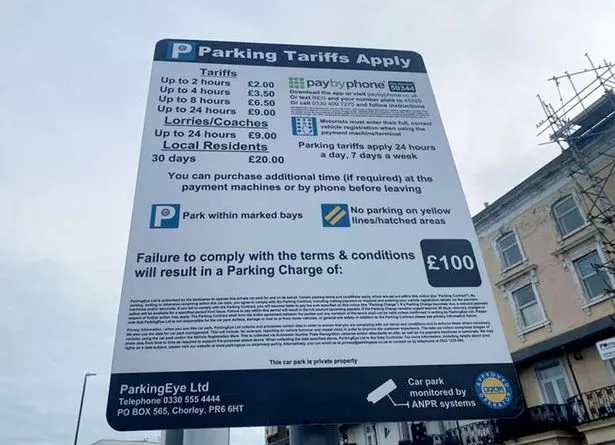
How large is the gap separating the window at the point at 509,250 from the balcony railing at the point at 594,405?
192 inches

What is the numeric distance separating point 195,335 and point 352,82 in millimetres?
2250

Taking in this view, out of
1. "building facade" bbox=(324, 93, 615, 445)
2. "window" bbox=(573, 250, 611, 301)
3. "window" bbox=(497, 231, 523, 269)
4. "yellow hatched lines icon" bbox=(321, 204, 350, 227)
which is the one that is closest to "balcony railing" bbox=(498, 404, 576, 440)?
"building facade" bbox=(324, 93, 615, 445)

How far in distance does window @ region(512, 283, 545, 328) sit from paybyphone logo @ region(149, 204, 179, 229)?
15.8 metres

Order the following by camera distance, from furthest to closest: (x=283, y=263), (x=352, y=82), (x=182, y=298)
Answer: (x=352, y=82) → (x=283, y=263) → (x=182, y=298)

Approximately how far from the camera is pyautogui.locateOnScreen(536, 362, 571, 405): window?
14.7 metres

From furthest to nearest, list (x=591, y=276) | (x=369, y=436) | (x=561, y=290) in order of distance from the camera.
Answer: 1. (x=369, y=436)
2. (x=561, y=290)
3. (x=591, y=276)

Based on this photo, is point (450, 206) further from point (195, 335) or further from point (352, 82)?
point (195, 335)

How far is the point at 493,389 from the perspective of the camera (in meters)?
2.17

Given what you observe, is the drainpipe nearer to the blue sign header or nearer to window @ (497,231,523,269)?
window @ (497,231,523,269)

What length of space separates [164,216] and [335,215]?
0.94m

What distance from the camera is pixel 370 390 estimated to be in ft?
6.93

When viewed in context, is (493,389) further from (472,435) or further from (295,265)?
(472,435)

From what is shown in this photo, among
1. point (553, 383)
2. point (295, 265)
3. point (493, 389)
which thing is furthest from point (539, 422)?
point (295, 265)

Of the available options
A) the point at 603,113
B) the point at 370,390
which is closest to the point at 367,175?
the point at 370,390
